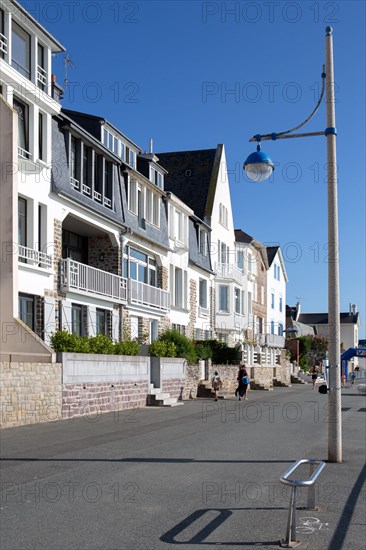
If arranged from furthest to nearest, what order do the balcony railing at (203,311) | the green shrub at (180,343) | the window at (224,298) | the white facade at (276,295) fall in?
the white facade at (276,295), the window at (224,298), the balcony railing at (203,311), the green shrub at (180,343)

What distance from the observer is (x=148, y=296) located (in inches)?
1312

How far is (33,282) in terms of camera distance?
23438mm

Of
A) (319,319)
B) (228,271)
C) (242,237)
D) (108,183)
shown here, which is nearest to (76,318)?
(108,183)

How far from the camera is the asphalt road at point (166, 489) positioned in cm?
727

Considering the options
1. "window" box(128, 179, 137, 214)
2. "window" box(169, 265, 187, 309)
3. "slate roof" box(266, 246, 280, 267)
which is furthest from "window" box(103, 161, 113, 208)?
"slate roof" box(266, 246, 280, 267)

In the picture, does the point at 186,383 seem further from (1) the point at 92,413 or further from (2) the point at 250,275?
(2) the point at 250,275

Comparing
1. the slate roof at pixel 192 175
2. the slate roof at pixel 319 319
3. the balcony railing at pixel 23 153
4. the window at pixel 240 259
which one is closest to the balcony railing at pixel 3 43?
the balcony railing at pixel 23 153

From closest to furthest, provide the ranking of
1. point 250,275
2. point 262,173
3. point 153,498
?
point 153,498
point 262,173
point 250,275

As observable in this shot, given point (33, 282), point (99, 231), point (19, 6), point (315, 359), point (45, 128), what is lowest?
point (315, 359)

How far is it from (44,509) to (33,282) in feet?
51.4

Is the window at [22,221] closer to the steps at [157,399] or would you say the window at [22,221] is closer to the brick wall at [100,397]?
the brick wall at [100,397]

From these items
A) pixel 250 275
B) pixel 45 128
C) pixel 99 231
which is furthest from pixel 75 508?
pixel 250 275

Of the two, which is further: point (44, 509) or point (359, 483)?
point (359, 483)

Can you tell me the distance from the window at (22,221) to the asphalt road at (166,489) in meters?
7.31
